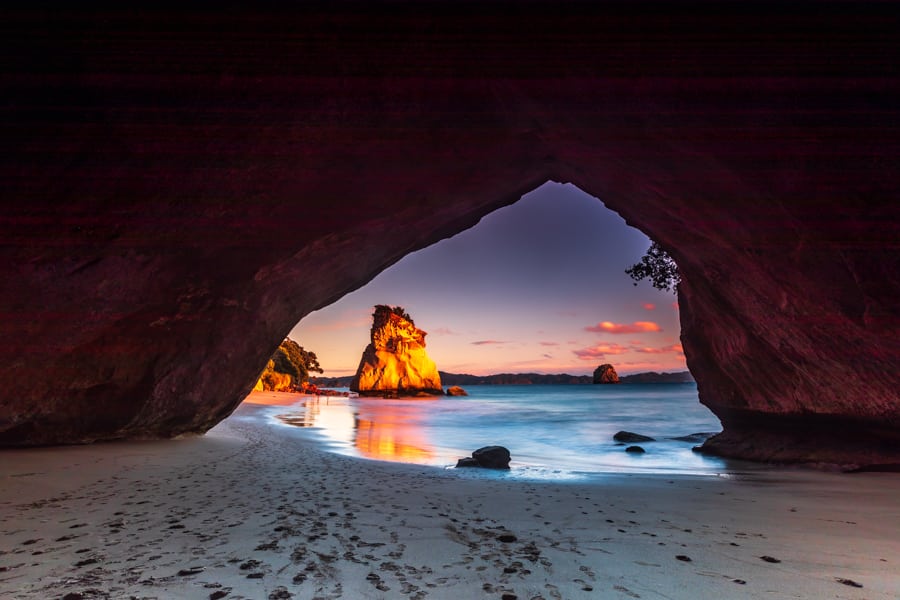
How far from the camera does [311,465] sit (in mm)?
8906

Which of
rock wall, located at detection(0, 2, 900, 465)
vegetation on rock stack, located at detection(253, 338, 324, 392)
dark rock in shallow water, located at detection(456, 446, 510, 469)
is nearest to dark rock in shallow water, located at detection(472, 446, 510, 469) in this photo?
dark rock in shallow water, located at detection(456, 446, 510, 469)

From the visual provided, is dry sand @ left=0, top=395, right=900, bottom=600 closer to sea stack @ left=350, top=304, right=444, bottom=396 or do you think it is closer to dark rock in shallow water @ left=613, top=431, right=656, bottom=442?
dark rock in shallow water @ left=613, top=431, right=656, bottom=442

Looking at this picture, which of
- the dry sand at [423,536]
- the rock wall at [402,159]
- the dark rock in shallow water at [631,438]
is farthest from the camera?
the dark rock in shallow water at [631,438]

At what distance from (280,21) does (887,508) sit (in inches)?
427

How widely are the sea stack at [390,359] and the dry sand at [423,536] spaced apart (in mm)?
61558

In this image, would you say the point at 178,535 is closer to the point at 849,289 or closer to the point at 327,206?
the point at 327,206

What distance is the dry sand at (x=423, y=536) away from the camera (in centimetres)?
325

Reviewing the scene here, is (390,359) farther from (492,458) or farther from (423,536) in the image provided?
(423,536)

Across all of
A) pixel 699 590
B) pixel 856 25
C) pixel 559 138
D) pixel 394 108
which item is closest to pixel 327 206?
pixel 394 108

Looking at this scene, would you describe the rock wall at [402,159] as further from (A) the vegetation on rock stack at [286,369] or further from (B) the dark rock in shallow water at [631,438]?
(A) the vegetation on rock stack at [286,369]

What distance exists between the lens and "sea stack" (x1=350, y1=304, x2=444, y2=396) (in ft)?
226

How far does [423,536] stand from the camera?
437cm

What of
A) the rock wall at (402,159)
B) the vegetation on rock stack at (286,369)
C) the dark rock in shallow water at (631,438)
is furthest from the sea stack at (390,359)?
the rock wall at (402,159)

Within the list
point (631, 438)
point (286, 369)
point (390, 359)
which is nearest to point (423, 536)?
point (631, 438)
